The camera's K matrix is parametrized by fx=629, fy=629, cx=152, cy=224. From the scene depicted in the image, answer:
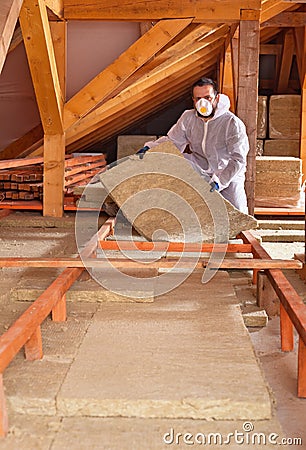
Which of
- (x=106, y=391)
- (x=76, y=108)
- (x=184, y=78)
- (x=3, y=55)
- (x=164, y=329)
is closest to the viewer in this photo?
(x=106, y=391)

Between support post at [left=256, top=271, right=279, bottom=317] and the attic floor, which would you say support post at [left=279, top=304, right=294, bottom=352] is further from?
support post at [left=256, top=271, right=279, bottom=317]

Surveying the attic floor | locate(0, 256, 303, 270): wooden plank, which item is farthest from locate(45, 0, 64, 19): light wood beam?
locate(0, 256, 303, 270): wooden plank

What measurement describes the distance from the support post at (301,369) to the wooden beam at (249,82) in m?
3.24

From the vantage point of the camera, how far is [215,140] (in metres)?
5.00

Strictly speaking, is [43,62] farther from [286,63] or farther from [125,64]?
[286,63]

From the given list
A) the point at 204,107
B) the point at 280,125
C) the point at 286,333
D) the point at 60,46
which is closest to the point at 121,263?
the point at 286,333

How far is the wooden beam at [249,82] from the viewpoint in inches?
214

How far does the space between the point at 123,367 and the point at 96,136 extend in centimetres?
634

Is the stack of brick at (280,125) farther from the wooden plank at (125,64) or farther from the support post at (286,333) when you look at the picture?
the support post at (286,333)

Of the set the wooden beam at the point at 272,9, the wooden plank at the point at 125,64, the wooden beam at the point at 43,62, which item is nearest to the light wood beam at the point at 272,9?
the wooden beam at the point at 272,9

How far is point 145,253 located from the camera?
4172 mm

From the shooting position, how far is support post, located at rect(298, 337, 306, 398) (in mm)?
2461

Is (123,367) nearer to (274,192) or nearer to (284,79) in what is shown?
(274,192)

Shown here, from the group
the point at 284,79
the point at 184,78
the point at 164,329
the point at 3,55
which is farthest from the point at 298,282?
the point at 284,79
